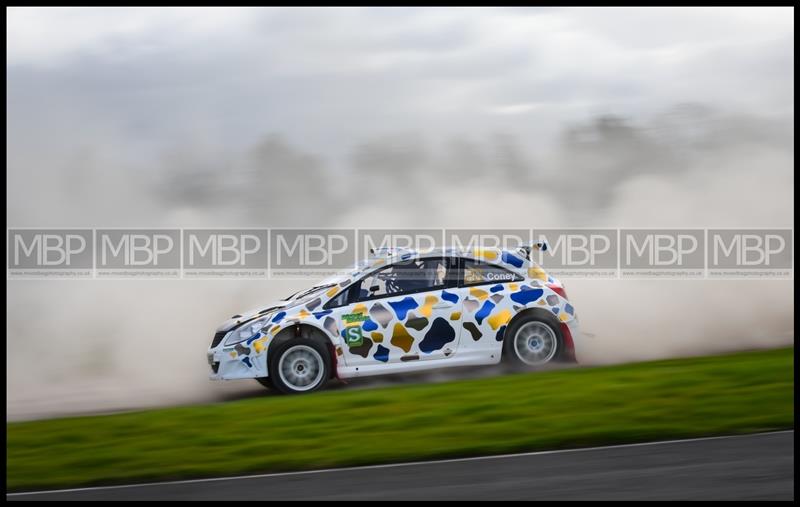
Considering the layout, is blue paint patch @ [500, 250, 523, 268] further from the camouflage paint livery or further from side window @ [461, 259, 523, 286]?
the camouflage paint livery

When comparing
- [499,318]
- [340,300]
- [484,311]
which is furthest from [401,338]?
[499,318]

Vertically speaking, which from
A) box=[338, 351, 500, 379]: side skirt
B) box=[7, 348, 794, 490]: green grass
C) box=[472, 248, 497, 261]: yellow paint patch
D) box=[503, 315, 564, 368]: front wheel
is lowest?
box=[7, 348, 794, 490]: green grass

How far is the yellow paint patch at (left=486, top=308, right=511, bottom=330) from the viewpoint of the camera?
11.6 m

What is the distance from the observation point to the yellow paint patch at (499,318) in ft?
38.0

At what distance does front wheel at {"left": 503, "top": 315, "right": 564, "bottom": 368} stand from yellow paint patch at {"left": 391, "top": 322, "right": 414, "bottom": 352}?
109 centimetres

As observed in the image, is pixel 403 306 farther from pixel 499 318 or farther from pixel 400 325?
pixel 499 318

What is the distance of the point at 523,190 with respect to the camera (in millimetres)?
19141

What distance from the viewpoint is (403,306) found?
11.5m

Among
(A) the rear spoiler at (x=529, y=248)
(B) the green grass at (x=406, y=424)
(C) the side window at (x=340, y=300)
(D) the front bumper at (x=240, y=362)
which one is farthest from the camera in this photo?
(A) the rear spoiler at (x=529, y=248)

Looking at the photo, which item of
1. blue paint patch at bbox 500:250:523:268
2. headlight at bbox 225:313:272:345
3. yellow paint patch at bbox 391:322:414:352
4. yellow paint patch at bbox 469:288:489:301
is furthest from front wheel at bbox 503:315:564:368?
headlight at bbox 225:313:272:345

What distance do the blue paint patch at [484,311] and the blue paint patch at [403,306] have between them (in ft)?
2.29

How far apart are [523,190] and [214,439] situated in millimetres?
11325

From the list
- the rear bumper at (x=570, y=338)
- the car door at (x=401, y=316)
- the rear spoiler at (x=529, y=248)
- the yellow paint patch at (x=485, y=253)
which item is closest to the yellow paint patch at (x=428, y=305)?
the car door at (x=401, y=316)

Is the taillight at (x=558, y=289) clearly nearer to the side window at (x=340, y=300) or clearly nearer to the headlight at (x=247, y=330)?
the side window at (x=340, y=300)
